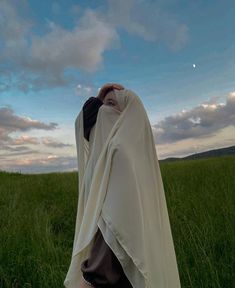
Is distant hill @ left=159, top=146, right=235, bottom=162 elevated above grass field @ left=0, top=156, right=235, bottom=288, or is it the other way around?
distant hill @ left=159, top=146, right=235, bottom=162

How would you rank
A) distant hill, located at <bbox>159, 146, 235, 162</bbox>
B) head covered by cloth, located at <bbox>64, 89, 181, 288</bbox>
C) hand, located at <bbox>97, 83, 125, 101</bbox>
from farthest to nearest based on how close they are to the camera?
distant hill, located at <bbox>159, 146, 235, 162</bbox> → hand, located at <bbox>97, 83, 125, 101</bbox> → head covered by cloth, located at <bbox>64, 89, 181, 288</bbox>

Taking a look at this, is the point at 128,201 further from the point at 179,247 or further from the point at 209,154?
the point at 209,154

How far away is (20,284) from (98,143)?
2.49 m

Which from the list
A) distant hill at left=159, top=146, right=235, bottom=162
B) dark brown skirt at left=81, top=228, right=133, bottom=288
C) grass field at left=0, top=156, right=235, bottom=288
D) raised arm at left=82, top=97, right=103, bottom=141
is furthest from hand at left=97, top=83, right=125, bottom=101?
distant hill at left=159, top=146, right=235, bottom=162

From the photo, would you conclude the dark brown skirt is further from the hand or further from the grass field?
the grass field

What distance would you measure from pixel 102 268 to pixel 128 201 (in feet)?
1.16

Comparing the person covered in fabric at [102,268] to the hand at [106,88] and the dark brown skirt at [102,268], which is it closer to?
the dark brown skirt at [102,268]

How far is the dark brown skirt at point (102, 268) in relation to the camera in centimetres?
172

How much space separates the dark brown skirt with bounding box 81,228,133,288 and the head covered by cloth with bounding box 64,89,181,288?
4cm

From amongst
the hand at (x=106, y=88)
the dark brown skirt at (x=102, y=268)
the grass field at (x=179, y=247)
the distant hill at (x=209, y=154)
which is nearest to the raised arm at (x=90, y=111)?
the hand at (x=106, y=88)

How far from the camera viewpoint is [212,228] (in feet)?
14.0

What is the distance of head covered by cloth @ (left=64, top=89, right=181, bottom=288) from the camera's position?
1.83m

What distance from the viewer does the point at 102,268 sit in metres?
1.74

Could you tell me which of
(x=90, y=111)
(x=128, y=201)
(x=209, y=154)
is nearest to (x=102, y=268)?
(x=128, y=201)
